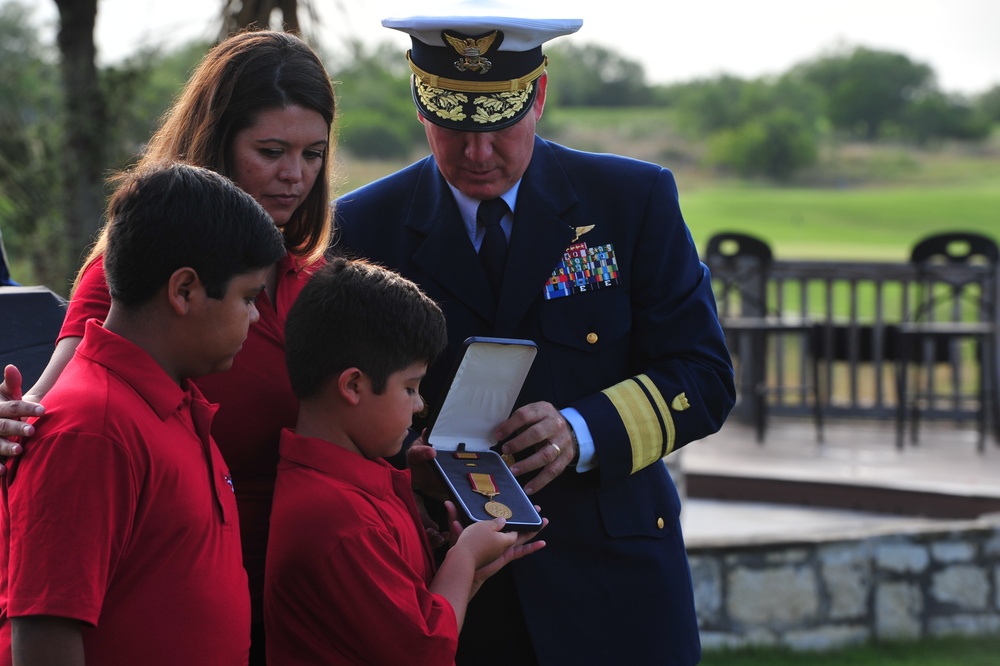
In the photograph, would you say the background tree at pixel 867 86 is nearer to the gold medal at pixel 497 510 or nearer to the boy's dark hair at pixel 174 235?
the gold medal at pixel 497 510

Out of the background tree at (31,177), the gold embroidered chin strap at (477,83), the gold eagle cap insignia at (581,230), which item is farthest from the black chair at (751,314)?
the gold embroidered chin strap at (477,83)

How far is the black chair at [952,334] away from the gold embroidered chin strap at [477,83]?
20.4 feet

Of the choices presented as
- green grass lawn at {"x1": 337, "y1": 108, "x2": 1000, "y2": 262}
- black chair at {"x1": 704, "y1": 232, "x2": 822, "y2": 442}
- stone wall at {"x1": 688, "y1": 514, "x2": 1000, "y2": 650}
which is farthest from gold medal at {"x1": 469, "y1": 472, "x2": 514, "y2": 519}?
green grass lawn at {"x1": 337, "y1": 108, "x2": 1000, "y2": 262}

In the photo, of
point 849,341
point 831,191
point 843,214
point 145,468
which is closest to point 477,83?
point 145,468

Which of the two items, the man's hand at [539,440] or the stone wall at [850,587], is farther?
the stone wall at [850,587]

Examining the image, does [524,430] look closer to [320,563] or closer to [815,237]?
[320,563]

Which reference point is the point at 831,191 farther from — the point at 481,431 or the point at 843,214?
the point at 481,431

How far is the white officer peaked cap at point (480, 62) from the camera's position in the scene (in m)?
2.16

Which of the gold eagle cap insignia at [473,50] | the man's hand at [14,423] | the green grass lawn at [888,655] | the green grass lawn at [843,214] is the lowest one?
the green grass lawn at [843,214]

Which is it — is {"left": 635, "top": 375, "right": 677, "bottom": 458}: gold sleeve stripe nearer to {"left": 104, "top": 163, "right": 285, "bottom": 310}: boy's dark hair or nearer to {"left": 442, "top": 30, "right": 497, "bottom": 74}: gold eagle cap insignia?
{"left": 442, "top": 30, "right": 497, "bottom": 74}: gold eagle cap insignia

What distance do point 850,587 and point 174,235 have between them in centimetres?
364

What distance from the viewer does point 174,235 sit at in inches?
64.8

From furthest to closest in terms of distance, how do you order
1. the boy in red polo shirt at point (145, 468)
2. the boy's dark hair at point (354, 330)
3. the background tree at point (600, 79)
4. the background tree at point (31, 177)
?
1. the background tree at point (600, 79)
2. the background tree at point (31, 177)
3. the boy's dark hair at point (354, 330)
4. the boy in red polo shirt at point (145, 468)

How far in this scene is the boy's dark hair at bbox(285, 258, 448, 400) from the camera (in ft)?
6.15
